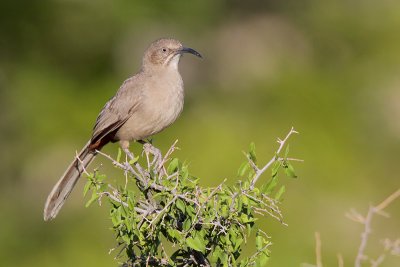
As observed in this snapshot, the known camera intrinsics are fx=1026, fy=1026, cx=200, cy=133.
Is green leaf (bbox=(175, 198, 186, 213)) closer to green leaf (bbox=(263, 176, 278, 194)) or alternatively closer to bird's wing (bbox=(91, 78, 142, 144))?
green leaf (bbox=(263, 176, 278, 194))

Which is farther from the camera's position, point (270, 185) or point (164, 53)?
point (164, 53)

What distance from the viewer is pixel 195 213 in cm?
451

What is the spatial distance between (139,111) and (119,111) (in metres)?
0.24

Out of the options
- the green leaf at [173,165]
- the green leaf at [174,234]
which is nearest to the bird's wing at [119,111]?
the green leaf at [173,165]

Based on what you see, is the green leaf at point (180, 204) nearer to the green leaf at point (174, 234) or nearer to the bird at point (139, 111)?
the green leaf at point (174, 234)

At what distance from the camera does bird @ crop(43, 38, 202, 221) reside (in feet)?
21.6

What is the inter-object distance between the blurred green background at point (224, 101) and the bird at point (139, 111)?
561 centimetres

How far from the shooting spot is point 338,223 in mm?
12898

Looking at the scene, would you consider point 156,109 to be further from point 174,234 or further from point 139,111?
point 174,234

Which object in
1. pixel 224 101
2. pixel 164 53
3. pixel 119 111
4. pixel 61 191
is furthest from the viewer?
pixel 224 101

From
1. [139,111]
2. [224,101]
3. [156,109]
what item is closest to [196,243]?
[156,109]

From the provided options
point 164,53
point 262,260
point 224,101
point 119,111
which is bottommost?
point 262,260

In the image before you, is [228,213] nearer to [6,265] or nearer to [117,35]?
[6,265]

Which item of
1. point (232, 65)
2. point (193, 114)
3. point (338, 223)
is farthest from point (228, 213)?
point (232, 65)
